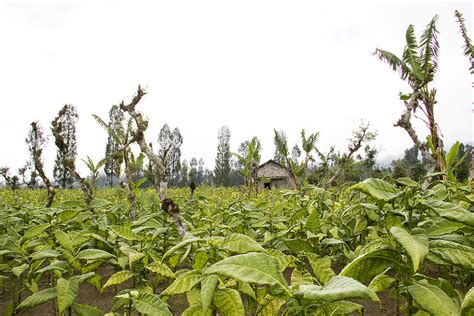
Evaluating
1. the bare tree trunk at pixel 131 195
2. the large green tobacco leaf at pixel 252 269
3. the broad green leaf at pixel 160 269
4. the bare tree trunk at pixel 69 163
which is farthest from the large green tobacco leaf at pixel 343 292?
the bare tree trunk at pixel 69 163

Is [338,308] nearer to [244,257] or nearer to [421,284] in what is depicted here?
[421,284]

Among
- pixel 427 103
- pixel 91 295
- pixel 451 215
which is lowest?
pixel 91 295

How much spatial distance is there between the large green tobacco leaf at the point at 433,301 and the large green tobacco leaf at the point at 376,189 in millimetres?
271

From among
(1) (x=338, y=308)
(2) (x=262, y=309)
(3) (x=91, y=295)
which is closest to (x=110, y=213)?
(3) (x=91, y=295)

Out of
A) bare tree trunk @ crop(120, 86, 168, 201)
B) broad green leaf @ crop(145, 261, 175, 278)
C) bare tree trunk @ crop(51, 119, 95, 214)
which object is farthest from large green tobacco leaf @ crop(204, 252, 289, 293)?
bare tree trunk @ crop(51, 119, 95, 214)

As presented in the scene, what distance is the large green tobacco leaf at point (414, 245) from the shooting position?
0.76 metres

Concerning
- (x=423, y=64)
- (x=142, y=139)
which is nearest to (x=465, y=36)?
(x=423, y=64)

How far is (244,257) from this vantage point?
0.86m

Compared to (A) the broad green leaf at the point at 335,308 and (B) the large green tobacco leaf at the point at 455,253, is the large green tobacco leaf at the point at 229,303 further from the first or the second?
(B) the large green tobacco leaf at the point at 455,253

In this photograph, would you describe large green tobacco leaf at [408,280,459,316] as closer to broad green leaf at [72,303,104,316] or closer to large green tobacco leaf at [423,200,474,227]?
large green tobacco leaf at [423,200,474,227]

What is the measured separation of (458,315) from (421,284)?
0.42 feet

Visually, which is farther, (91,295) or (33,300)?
(91,295)

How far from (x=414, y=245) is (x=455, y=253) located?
23cm

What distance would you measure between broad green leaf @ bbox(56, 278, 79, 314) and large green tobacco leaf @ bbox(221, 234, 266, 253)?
67cm
